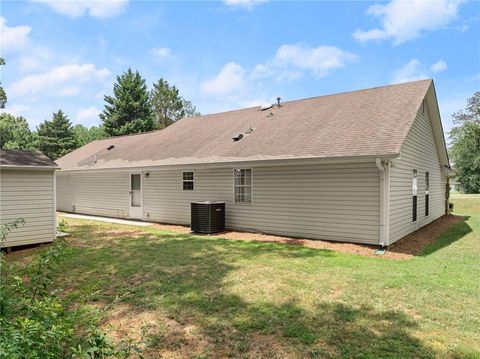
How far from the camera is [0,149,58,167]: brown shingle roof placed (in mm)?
8352

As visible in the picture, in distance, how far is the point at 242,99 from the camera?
125ft

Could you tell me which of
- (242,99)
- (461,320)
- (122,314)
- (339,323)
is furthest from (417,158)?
(242,99)

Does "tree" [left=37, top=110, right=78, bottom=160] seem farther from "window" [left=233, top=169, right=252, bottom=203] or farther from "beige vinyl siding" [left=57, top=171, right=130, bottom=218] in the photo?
"window" [left=233, top=169, right=252, bottom=203]

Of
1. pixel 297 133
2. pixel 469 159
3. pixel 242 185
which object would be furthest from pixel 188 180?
pixel 469 159

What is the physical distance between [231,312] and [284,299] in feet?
2.94

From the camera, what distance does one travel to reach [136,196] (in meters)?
14.7

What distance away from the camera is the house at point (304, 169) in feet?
28.8

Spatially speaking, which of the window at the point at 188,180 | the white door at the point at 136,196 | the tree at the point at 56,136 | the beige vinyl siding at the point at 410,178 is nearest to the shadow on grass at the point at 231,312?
the beige vinyl siding at the point at 410,178

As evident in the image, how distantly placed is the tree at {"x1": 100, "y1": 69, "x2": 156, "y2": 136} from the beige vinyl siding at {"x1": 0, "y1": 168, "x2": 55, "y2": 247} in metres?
30.5

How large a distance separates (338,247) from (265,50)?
1164cm

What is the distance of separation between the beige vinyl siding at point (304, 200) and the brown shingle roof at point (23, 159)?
5.06 metres

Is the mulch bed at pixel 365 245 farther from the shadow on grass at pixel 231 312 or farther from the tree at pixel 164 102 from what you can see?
the tree at pixel 164 102

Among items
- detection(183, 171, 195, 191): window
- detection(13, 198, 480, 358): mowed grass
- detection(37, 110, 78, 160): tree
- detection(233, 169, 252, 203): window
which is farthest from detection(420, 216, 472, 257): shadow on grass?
detection(37, 110, 78, 160): tree

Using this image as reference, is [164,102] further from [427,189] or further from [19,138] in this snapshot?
[427,189]
